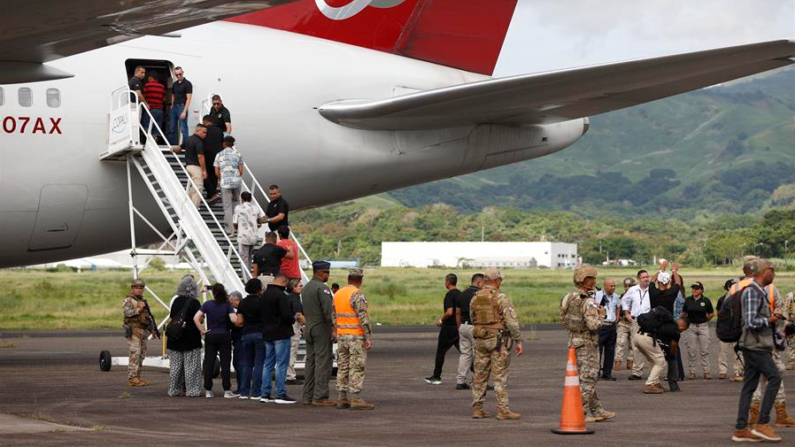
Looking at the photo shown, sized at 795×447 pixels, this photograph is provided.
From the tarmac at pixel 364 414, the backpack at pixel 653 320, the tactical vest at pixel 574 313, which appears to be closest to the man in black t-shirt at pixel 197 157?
the tarmac at pixel 364 414

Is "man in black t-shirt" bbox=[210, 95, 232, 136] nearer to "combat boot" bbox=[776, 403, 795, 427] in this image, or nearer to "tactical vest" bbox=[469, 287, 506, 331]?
"tactical vest" bbox=[469, 287, 506, 331]

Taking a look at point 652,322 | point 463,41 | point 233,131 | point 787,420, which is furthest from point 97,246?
point 787,420

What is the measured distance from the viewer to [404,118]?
24.0 m

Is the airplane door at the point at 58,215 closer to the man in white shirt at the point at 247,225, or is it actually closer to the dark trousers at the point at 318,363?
the man in white shirt at the point at 247,225

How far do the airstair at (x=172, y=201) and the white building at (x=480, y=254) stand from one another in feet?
488

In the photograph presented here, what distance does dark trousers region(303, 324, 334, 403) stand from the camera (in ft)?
56.5

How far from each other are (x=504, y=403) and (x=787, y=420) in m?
3.46

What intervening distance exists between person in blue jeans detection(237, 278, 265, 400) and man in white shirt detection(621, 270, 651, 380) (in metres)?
7.23

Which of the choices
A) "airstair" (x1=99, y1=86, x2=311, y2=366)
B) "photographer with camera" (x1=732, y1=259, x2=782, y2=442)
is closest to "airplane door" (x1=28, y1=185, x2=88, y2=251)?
"airstair" (x1=99, y1=86, x2=311, y2=366)

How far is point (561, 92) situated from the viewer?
71.9ft

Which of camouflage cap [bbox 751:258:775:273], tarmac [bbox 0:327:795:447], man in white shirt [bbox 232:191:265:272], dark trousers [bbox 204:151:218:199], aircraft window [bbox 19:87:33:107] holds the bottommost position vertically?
tarmac [bbox 0:327:795:447]

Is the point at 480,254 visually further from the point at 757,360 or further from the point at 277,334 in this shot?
the point at 757,360

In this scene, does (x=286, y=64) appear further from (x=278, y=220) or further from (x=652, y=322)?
(x=652, y=322)

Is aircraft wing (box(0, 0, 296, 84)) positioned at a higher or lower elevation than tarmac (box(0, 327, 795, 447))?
higher
